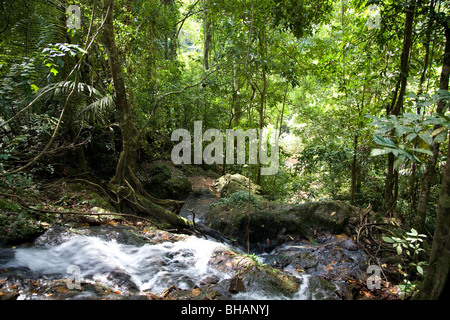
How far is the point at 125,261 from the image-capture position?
3.63 meters

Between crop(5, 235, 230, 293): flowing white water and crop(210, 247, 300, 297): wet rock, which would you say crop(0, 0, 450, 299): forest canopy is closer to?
crop(5, 235, 230, 293): flowing white water

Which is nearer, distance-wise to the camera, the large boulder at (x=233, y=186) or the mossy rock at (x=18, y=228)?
the mossy rock at (x=18, y=228)

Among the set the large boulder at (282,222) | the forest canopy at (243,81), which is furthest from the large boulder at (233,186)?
the large boulder at (282,222)

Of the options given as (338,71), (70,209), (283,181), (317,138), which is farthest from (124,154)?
(317,138)

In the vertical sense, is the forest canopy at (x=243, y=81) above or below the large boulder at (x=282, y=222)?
above

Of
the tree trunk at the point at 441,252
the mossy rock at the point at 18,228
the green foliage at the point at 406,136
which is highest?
the green foliage at the point at 406,136

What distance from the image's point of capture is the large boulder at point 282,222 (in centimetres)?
533

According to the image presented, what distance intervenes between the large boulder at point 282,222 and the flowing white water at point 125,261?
171cm

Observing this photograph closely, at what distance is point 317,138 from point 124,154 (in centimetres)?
697

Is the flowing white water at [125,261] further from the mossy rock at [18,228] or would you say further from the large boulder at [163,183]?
the large boulder at [163,183]

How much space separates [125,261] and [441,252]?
3.66 m

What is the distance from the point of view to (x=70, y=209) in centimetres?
452

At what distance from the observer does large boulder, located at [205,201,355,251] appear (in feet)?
17.5
